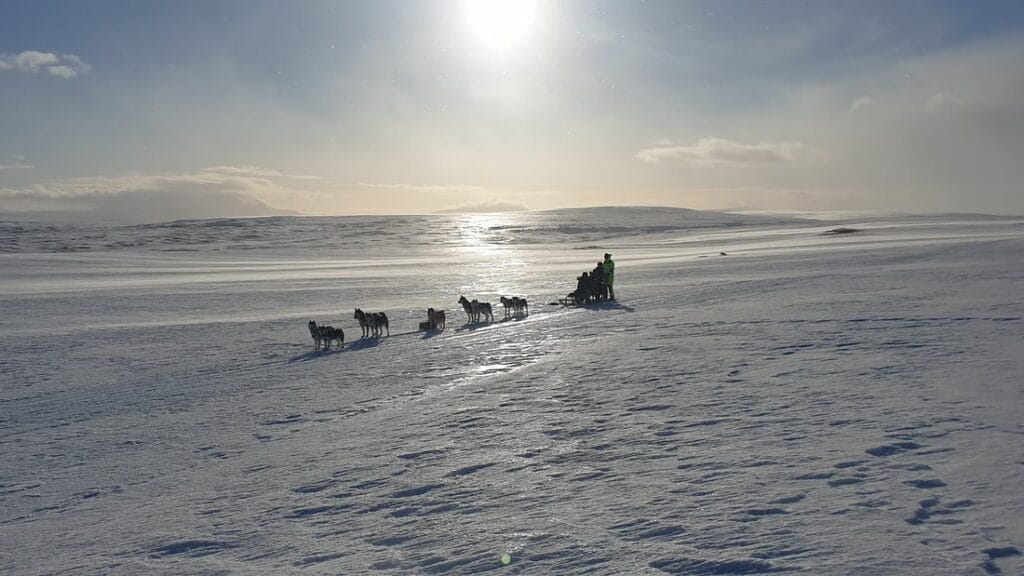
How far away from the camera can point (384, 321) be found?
1656 centimetres

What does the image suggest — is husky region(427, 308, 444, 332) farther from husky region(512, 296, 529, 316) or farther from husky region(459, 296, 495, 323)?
husky region(512, 296, 529, 316)

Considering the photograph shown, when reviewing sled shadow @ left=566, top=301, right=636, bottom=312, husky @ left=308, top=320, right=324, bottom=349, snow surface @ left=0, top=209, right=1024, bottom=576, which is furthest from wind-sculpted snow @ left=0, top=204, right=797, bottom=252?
snow surface @ left=0, top=209, right=1024, bottom=576

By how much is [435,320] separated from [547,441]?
9.79 metres

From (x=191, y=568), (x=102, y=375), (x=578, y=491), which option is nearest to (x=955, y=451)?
(x=578, y=491)

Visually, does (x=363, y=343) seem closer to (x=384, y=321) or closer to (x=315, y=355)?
(x=384, y=321)

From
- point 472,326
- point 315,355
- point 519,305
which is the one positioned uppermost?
point 519,305

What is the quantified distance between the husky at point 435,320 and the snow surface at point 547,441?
592mm

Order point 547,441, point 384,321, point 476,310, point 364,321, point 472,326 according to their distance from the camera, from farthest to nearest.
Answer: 1. point 476,310
2. point 472,326
3. point 384,321
4. point 364,321
5. point 547,441

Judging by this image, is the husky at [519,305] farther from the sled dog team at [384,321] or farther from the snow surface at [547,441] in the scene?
the snow surface at [547,441]

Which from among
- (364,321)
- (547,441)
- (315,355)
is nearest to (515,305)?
(364,321)

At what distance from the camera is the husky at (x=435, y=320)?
1703cm

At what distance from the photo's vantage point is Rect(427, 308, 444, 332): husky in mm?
17031

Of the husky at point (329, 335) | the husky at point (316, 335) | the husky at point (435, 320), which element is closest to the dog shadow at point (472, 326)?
the husky at point (435, 320)

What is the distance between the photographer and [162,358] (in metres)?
14.7
